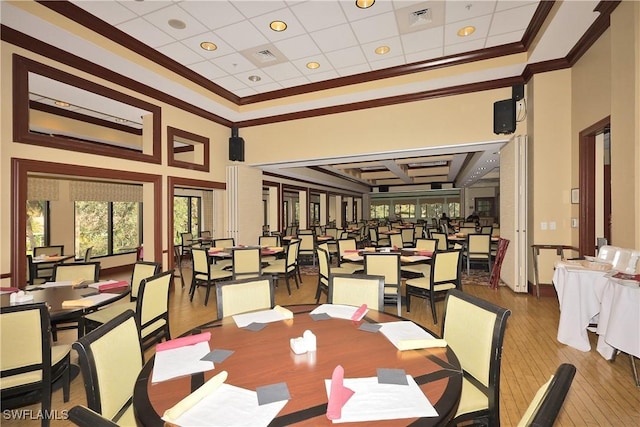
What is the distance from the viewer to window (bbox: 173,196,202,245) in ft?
34.6

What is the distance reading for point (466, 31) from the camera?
4.27 meters

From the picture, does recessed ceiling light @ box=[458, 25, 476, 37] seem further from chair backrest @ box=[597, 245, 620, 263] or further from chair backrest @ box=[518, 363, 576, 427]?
chair backrest @ box=[518, 363, 576, 427]

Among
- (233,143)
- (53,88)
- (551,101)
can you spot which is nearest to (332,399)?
(551,101)

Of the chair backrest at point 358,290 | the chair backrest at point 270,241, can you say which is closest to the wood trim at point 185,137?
the chair backrest at point 270,241

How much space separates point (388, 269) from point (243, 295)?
207cm

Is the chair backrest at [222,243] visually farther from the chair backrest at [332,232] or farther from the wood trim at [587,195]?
the wood trim at [587,195]

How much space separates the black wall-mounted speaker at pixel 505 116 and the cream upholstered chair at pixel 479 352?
440 cm

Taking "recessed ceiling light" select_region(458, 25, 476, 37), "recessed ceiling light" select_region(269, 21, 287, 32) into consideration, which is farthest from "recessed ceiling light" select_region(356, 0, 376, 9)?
"recessed ceiling light" select_region(458, 25, 476, 37)

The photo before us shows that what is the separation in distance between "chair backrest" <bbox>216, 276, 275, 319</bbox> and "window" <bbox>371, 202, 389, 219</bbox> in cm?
2056

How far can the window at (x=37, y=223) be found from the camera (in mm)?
6805

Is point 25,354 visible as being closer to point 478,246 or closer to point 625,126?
point 625,126

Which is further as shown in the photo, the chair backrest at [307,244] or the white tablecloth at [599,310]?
the chair backrest at [307,244]

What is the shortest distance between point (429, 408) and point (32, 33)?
5296 millimetres

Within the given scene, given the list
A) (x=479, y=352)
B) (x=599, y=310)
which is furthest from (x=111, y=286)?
(x=599, y=310)
